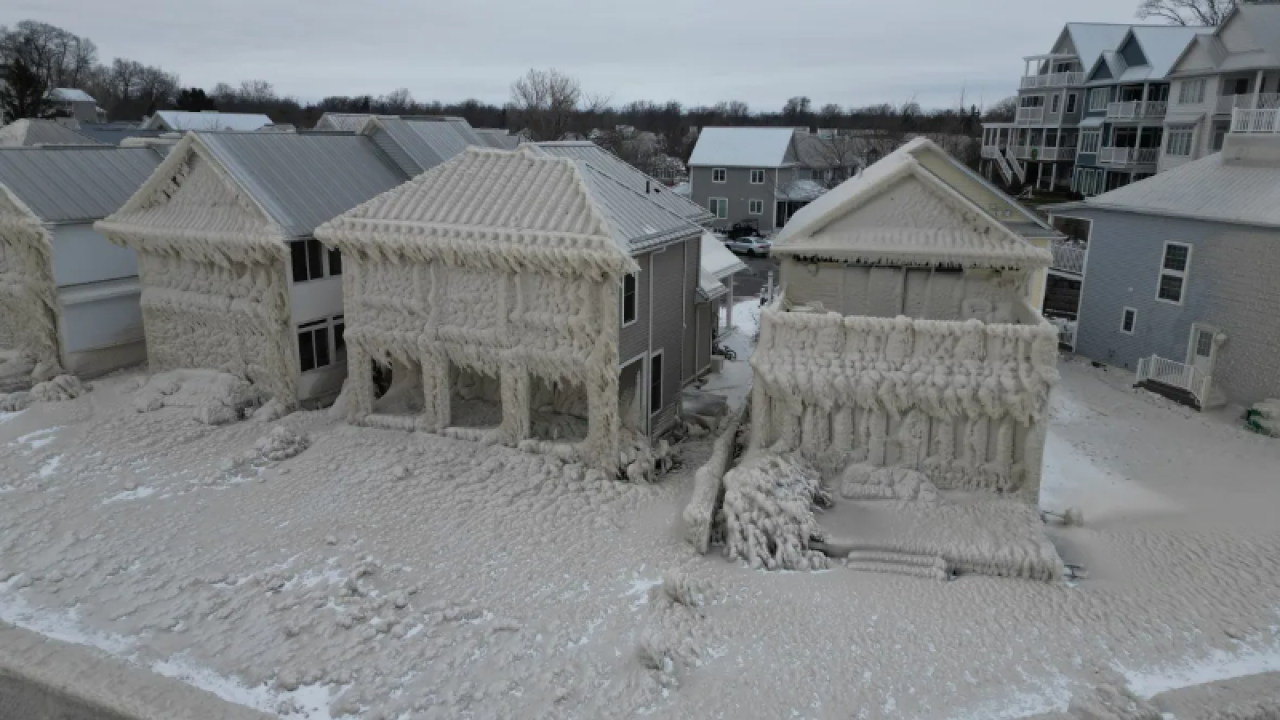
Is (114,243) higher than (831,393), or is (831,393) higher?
(114,243)

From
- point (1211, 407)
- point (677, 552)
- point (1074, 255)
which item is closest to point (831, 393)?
point (677, 552)

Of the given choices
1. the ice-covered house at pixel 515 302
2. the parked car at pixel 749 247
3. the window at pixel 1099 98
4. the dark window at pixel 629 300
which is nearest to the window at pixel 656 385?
the ice-covered house at pixel 515 302

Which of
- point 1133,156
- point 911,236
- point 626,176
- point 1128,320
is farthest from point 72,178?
point 1133,156

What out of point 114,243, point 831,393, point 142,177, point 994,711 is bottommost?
point 994,711

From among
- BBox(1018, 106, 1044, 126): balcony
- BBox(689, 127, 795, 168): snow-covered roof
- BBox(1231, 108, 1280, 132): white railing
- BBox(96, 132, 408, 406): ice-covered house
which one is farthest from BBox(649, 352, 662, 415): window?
BBox(1018, 106, 1044, 126): balcony

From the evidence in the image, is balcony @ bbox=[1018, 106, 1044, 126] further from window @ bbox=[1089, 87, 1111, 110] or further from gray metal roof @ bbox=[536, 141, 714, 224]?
gray metal roof @ bbox=[536, 141, 714, 224]

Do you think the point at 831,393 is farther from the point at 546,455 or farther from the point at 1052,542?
the point at 546,455

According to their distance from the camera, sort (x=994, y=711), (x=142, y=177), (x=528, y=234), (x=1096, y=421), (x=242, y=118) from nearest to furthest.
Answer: (x=994, y=711) → (x=528, y=234) → (x=1096, y=421) → (x=142, y=177) → (x=242, y=118)
